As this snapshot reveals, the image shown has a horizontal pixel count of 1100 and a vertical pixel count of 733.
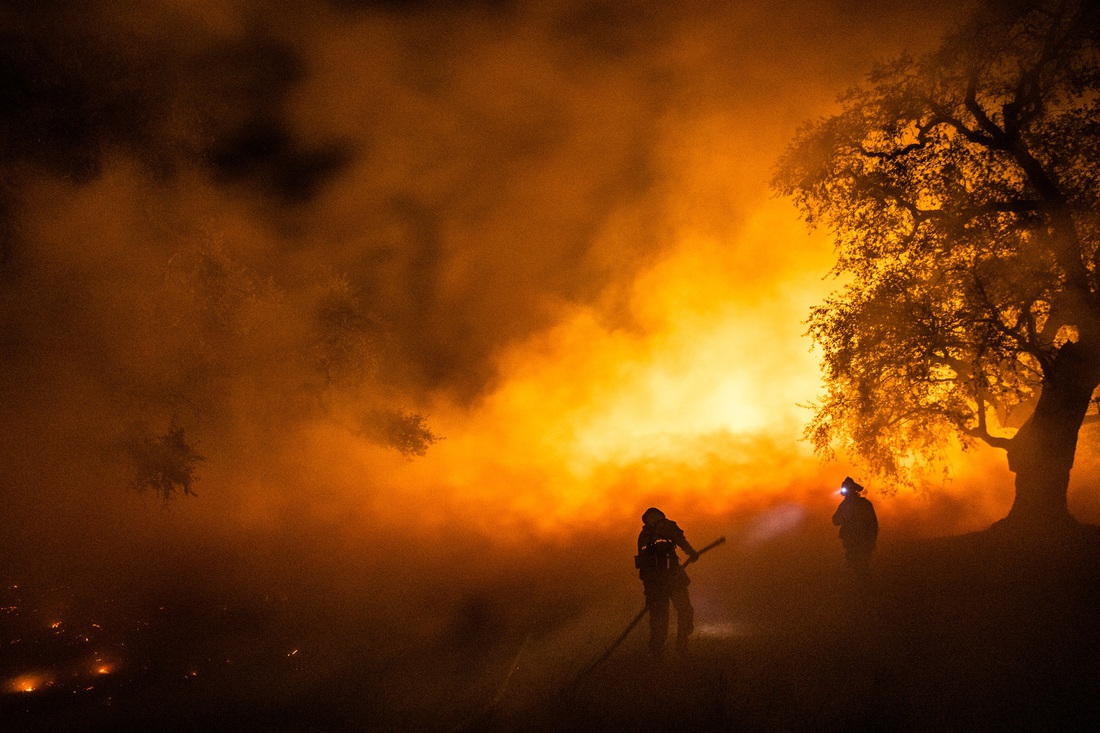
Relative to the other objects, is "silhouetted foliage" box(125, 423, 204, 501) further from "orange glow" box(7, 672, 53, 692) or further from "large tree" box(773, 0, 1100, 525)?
"large tree" box(773, 0, 1100, 525)

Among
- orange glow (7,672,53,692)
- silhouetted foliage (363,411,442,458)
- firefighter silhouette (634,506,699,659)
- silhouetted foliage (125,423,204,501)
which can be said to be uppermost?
silhouetted foliage (363,411,442,458)

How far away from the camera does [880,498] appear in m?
17.9

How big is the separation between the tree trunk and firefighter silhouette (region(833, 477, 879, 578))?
2.27 m

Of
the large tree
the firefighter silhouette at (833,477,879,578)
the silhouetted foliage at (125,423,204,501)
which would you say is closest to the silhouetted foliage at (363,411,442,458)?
the silhouetted foliage at (125,423,204,501)

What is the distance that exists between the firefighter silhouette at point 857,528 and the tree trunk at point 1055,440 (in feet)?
7.46

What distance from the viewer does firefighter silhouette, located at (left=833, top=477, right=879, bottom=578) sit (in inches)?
396

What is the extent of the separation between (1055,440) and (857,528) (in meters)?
3.16

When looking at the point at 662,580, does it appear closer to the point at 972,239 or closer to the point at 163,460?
the point at 972,239

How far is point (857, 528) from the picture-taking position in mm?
10047

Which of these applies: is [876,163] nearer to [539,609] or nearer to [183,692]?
[539,609]

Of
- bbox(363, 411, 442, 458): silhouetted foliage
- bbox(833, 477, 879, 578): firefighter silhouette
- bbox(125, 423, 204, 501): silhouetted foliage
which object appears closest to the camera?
bbox(833, 477, 879, 578): firefighter silhouette

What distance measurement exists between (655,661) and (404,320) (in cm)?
1954

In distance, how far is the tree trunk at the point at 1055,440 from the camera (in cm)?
962

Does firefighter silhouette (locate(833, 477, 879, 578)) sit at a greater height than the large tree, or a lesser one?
lesser
